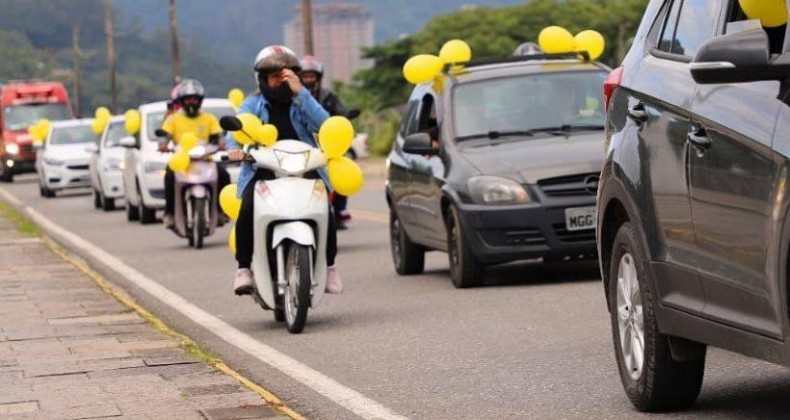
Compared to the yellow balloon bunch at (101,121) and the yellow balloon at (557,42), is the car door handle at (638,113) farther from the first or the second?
the yellow balloon bunch at (101,121)

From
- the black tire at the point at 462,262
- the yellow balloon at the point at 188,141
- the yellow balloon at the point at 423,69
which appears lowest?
the yellow balloon at the point at 188,141

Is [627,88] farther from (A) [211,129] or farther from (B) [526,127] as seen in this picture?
(A) [211,129]

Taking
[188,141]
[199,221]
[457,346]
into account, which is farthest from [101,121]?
[457,346]

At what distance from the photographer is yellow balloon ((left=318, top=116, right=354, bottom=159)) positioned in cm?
1189

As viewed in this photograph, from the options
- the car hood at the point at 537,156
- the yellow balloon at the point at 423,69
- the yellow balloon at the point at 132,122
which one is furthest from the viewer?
the yellow balloon at the point at 132,122

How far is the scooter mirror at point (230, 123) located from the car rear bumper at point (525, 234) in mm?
2504

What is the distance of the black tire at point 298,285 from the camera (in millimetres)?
11398

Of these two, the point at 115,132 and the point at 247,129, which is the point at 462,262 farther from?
the point at 115,132

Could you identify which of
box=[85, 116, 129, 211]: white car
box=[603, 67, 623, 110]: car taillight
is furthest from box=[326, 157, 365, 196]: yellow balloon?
box=[85, 116, 129, 211]: white car

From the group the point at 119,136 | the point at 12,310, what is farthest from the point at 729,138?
the point at 119,136

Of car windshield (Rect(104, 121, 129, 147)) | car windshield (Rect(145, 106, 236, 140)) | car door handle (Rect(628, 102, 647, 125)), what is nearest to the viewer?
car door handle (Rect(628, 102, 647, 125))

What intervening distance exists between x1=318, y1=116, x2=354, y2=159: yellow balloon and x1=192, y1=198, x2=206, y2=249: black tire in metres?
9.00

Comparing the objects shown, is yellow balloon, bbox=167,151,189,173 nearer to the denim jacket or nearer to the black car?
the black car

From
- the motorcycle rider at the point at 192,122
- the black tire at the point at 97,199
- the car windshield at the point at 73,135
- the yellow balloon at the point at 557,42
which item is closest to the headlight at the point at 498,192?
the yellow balloon at the point at 557,42
